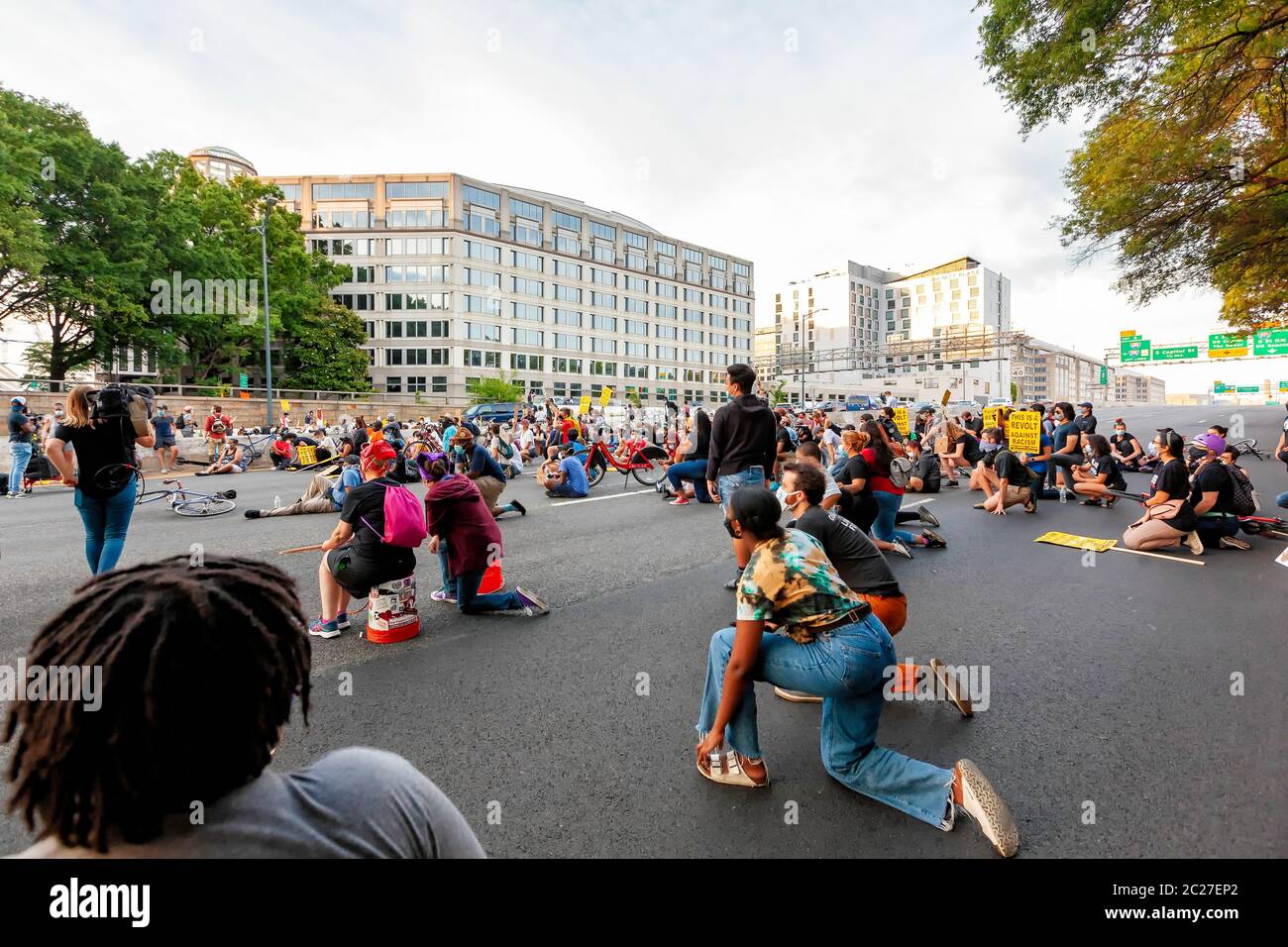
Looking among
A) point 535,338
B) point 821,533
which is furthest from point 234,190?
point 821,533

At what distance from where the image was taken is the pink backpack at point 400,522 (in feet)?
14.8

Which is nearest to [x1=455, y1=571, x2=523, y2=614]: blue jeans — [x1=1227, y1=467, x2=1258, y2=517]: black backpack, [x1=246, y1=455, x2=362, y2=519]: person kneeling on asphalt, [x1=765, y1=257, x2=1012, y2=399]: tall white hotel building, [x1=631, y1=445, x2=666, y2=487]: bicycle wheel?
[x1=246, y1=455, x2=362, y2=519]: person kneeling on asphalt

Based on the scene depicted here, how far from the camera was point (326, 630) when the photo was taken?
468 centimetres

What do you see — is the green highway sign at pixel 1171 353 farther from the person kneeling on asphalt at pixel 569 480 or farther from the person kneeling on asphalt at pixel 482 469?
the person kneeling on asphalt at pixel 482 469

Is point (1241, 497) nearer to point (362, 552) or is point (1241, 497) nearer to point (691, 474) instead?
point (691, 474)

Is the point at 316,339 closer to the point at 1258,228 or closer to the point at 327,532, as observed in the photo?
the point at 327,532

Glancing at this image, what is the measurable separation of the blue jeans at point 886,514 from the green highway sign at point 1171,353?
61.2 m

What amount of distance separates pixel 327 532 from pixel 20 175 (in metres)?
30.0

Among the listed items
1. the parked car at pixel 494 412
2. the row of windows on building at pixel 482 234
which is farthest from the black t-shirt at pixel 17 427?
the row of windows on building at pixel 482 234

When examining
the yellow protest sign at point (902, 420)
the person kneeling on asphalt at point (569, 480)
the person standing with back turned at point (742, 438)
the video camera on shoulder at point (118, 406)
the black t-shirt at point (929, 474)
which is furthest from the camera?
the yellow protest sign at point (902, 420)

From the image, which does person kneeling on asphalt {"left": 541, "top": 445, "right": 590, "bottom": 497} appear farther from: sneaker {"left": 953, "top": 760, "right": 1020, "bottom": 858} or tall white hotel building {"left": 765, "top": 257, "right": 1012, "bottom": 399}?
tall white hotel building {"left": 765, "top": 257, "right": 1012, "bottom": 399}

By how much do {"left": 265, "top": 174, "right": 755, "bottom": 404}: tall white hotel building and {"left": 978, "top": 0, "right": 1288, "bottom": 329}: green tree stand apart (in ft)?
164

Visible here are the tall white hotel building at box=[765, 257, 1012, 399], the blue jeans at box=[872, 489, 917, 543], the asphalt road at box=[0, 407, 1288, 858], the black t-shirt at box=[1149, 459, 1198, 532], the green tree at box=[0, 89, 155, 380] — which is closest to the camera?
the asphalt road at box=[0, 407, 1288, 858]

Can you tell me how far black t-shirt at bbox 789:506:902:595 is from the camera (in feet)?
11.5
